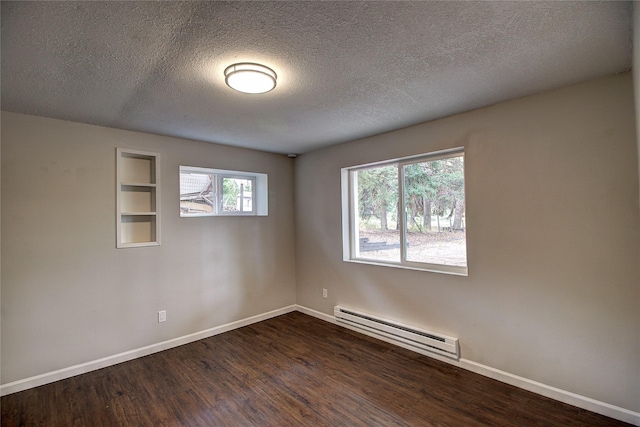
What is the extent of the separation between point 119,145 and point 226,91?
159 centimetres

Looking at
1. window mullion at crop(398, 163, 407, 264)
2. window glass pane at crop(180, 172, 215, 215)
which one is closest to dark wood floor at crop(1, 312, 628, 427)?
window mullion at crop(398, 163, 407, 264)

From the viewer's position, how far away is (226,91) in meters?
2.20

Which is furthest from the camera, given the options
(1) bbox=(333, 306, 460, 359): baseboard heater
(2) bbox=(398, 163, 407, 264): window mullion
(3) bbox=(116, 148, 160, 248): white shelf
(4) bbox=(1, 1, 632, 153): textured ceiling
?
(2) bbox=(398, 163, 407, 264): window mullion

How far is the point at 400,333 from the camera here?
318 centimetres

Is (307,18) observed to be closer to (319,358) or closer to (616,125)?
(616,125)

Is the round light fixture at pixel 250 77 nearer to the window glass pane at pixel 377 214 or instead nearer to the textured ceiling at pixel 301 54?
the textured ceiling at pixel 301 54

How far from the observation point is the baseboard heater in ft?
9.27

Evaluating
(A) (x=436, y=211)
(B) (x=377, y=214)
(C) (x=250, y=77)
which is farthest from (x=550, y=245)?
(C) (x=250, y=77)

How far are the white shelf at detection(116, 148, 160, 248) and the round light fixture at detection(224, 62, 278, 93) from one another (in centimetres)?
182

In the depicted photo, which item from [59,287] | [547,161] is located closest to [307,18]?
[547,161]

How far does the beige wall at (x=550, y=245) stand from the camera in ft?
6.61

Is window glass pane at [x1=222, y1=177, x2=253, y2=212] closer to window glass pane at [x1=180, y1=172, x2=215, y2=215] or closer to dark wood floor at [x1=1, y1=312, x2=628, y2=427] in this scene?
window glass pane at [x1=180, y1=172, x2=215, y2=215]

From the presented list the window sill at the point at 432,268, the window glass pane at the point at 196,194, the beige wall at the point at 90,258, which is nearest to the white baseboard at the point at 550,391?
Answer: the window sill at the point at 432,268

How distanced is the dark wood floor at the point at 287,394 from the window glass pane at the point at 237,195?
180 cm
